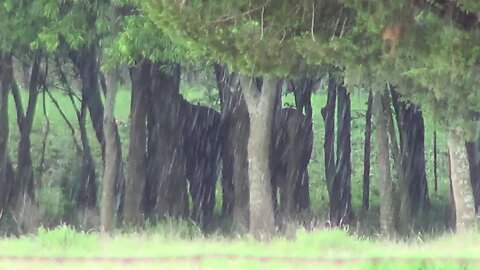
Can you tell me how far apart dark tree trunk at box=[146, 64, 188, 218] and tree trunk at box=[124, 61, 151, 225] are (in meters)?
0.91

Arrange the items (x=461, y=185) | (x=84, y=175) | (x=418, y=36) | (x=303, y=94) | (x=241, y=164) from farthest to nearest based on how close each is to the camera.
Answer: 1. (x=84, y=175)
2. (x=303, y=94)
3. (x=241, y=164)
4. (x=461, y=185)
5. (x=418, y=36)

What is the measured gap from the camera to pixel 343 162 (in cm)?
3031

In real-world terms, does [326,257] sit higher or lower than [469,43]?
lower

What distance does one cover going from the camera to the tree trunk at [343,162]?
29.1 m

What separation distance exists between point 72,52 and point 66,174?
11.5 metres

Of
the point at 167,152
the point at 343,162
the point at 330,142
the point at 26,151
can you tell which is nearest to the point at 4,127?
the point at 26,151

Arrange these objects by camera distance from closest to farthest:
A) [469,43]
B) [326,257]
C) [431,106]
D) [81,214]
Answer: [469,43], [326,257], [431,106], [81,214]

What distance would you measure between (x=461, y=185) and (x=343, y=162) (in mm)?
10643

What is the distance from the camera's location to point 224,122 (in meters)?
27.0

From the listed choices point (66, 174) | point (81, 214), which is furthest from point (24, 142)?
point (66, 174)

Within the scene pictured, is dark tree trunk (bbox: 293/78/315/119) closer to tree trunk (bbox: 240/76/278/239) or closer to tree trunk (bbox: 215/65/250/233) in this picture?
tree trunk (bbox: 215/65/250/233)

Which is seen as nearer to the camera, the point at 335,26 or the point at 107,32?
the point at 335,26

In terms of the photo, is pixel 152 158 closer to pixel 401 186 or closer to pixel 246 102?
pixel 401 186

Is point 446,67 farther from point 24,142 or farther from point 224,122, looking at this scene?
point 24,142
